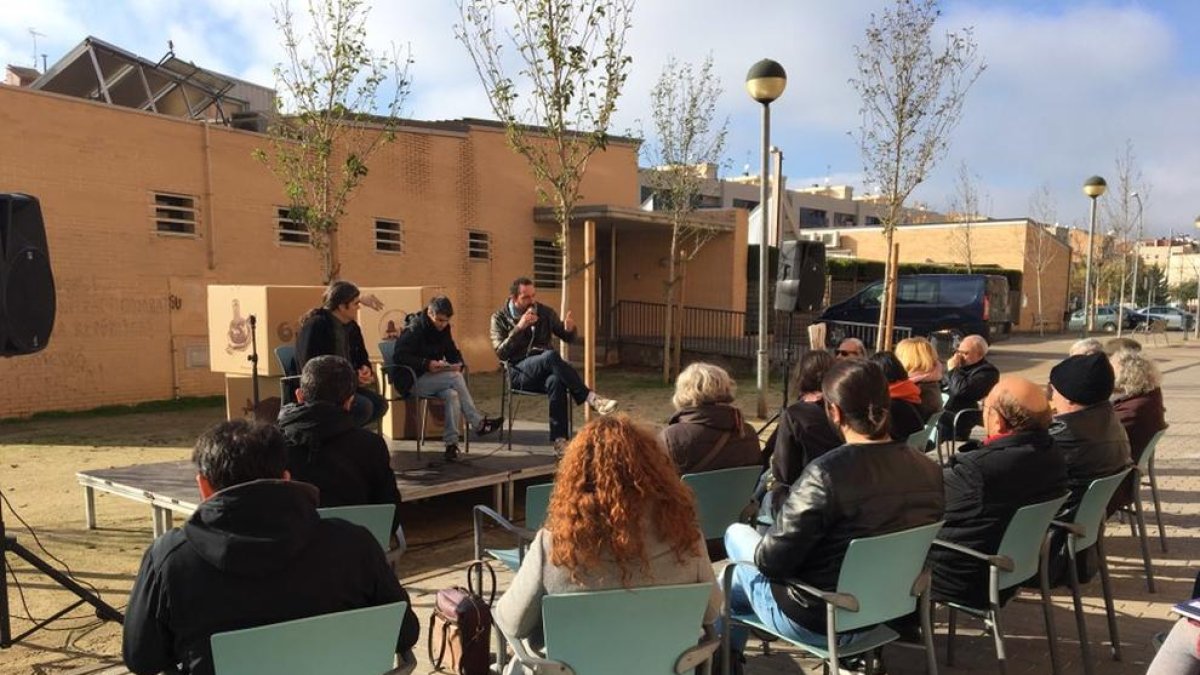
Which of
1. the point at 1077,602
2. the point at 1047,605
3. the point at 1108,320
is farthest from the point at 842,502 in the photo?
the point at 1108,320

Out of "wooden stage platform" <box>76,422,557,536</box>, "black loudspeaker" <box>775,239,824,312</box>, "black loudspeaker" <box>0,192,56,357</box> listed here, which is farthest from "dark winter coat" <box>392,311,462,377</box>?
"black loudspeaker" <box>775,239,824,312</box>

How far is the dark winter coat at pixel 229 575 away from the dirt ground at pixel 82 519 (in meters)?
2.07

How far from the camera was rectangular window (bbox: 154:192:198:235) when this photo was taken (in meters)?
11.7

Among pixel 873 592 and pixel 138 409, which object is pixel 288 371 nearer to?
pixel 873 592

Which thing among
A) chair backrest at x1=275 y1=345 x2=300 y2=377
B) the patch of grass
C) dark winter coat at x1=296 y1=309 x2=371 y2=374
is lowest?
the patch of grass

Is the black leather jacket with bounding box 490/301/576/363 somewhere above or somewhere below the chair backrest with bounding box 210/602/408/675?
above

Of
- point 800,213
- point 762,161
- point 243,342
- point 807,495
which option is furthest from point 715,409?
point 800,213

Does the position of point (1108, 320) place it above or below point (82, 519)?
above

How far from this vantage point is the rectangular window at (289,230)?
1305cm

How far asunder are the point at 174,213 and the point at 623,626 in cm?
1186

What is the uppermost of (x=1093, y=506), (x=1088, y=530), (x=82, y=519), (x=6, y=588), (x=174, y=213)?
(x=174, y=213)

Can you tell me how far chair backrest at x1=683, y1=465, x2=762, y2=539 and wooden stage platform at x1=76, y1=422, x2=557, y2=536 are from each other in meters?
2.09

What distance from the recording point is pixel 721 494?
3.79 metres

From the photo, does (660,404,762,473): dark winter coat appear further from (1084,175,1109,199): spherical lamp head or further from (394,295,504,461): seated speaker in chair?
(1084,175,1109,199): spherical lamp head
